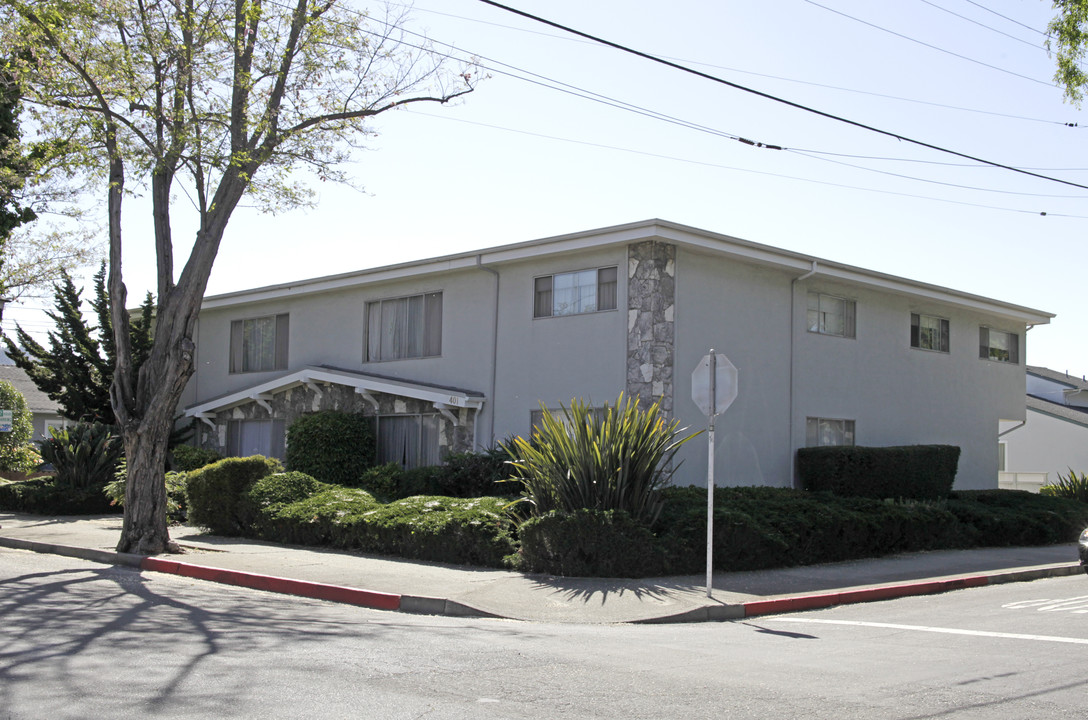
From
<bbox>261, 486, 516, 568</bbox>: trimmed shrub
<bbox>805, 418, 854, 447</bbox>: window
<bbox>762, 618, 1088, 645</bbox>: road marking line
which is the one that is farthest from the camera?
<bbox>805, 418, 854, 447</bbox>: window

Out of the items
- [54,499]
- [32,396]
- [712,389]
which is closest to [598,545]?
[712,389]

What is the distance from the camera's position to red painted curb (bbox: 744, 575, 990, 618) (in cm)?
1087

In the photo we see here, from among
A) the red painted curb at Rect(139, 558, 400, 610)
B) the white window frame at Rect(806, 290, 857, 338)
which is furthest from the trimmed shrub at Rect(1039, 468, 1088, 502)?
the red painted curb at Rect(139, 558, 400, 610)

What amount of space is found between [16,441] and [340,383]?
16.1m

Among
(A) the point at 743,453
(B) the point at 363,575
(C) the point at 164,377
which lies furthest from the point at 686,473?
(C) the point at 164,377

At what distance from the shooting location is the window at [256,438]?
2320 cm

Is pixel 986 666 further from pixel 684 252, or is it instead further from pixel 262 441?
pixel 262 441

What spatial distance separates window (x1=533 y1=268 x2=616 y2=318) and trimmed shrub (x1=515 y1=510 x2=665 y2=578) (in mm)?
5678

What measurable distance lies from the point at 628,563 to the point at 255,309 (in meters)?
15.2

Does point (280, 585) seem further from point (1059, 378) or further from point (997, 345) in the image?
point (1059, 378)

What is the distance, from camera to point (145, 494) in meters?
14.7

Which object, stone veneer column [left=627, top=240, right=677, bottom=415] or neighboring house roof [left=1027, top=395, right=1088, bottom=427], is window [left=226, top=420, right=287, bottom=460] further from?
neighboring house roof [left=1027, top=395, right=1088, bottom=427]

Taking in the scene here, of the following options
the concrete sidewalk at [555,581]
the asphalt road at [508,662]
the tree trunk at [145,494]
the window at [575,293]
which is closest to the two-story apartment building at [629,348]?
the window at [575,293]

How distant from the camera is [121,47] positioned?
562 inches
